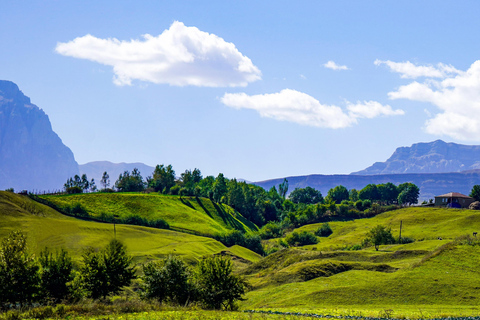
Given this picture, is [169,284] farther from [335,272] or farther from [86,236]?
[86,236]

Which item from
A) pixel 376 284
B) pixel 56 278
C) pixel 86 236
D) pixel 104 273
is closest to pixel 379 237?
pixel 376 284

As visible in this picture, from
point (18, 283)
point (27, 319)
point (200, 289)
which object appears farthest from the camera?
point (200, 289)

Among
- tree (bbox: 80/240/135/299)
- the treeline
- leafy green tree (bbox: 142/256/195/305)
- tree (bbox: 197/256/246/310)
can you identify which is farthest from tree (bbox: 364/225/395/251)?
tree (bbox: 80/240/135/299)

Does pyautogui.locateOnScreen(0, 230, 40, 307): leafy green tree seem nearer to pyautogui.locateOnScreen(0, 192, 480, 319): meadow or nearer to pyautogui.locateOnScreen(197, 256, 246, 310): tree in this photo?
pyautogui.locateOnScreen(0, 192, 480, 319): meadow

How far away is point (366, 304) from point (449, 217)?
132740 mm

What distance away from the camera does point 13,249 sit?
67.7 metres

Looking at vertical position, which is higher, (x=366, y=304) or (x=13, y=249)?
(x=13, y=249)

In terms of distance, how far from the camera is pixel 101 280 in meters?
75.2

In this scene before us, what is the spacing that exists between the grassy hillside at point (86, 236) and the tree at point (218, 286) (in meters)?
65.8

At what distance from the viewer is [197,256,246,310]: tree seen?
72000 mm

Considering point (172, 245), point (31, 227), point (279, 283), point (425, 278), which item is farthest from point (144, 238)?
point (425, 278)

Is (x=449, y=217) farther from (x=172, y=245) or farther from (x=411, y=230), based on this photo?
(x=172, y=245)

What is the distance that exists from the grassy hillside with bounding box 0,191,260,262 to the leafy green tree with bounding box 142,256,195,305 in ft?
206

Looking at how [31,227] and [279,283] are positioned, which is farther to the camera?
[31,227]
